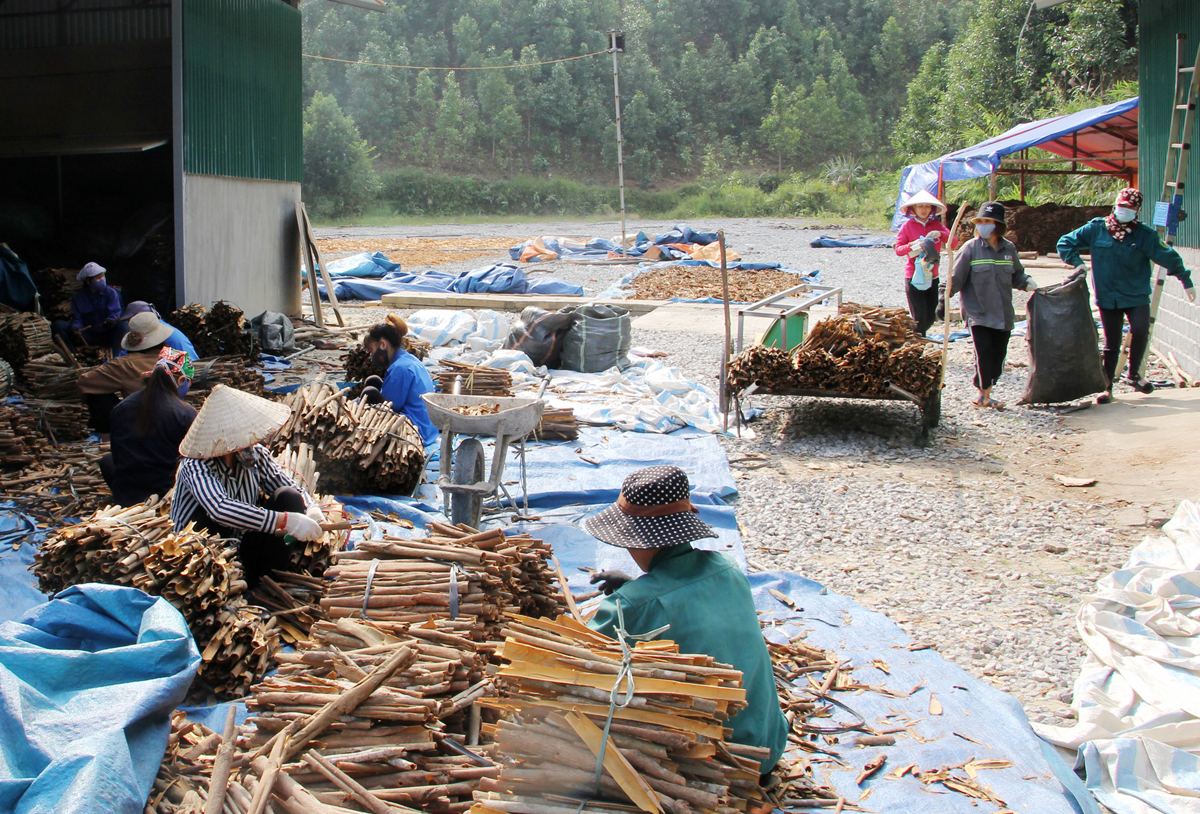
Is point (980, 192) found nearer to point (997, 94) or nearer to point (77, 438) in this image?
point (997, 94)

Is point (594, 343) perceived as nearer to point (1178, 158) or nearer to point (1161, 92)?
point (1178, 158)

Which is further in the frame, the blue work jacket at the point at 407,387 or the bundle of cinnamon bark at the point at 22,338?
the bundle of cinnamon bark at the point at 22,338

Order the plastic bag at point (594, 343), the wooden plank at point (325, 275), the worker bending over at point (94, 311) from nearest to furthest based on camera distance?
the worker bending over at point (94, 311) → the plastic bag at point (594, 343) → the wooden plank at point (325, 275)

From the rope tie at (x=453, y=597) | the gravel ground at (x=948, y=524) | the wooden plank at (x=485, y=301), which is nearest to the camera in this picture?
the rope tie at (x=453, y=597)

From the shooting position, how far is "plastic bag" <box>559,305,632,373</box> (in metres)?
11.2

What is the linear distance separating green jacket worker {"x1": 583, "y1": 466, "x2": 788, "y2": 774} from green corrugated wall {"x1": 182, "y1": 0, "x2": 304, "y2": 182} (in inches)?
424

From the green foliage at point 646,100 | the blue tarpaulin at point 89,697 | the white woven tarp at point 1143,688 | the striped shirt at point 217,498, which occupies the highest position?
the green foliage at point 646,100

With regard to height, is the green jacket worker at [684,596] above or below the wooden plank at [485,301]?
below

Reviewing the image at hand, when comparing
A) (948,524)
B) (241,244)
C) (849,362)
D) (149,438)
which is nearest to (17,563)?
(149,438)

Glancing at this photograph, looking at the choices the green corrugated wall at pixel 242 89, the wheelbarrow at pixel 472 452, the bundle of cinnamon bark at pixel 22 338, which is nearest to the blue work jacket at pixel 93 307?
the bundle of cinnamon bark at pixel 22 338

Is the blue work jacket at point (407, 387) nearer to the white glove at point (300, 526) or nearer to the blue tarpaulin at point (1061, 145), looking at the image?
the white glove at point (300, 526)

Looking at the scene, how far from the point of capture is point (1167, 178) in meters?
10.7

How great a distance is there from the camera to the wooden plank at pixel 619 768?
2.54m

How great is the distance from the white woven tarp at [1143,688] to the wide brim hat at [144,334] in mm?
6832
